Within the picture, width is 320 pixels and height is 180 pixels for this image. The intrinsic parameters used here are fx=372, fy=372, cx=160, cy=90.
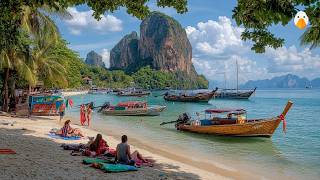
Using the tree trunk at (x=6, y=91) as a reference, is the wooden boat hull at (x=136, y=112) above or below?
below

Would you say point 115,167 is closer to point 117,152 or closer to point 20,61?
point 117,152

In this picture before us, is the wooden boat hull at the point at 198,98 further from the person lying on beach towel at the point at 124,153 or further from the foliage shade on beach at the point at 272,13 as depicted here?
the foliage shade on beach at the point at 272,13

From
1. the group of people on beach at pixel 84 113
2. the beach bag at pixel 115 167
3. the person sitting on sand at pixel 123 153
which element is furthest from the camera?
the group of people on beach at pixel 84 113

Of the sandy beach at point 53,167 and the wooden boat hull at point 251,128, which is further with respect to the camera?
the wooden boat hull at point 251,128

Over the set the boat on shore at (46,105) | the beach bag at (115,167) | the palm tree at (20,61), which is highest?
the palm tree at (20,61)

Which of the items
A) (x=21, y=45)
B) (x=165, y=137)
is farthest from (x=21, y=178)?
(x=21, y=45)

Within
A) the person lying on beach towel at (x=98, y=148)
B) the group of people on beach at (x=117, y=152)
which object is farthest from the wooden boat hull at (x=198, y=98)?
the person lying on beach towel at (x=98, y=148)

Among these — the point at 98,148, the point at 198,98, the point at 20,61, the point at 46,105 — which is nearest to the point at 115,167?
the point at 98,148

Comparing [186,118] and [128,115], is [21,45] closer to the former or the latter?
[186,118]

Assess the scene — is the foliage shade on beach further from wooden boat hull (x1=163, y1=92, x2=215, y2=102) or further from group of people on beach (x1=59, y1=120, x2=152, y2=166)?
wooden boat hull (x1=163, y1=92, x2=215, y2=102)

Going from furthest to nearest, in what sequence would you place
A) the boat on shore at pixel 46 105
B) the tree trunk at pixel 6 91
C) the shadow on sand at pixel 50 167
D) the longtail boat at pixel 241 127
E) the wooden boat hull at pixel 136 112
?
the wooden boat hull at pixel 136 112 → the boat on shore at pixel 46 105 → the tree trunk at pixel 6 91 → the longtail boat at pixel 241 127 → the shadow on sand at pixel 50 167

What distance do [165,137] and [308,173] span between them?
10.3m

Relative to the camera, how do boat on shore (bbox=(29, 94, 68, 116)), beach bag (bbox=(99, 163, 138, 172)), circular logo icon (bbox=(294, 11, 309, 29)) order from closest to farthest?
circular logo icon (bbox=(294, 11, 309, 29)) < beach bag (bbox=(99, 163, 138, 172)) < boat on shore (bbox=(29, 94, 68, 116))

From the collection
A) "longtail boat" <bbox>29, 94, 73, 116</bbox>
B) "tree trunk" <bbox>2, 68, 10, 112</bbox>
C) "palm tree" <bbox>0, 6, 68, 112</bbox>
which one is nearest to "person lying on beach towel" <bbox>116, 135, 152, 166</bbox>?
"palm tree" <bbox>0, 6, 68, 112</bbox>
